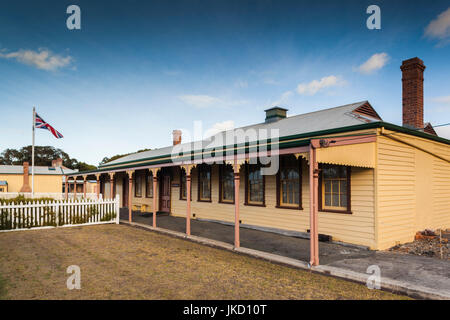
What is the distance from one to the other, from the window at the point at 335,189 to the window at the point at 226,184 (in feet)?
15.8

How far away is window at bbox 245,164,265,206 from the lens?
39.9ft

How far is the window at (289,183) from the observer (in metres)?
10.7

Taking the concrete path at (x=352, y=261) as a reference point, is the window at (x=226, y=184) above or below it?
above

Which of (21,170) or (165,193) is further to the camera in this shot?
(21,170)

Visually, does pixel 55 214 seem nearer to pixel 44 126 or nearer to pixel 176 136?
pixel 44 126

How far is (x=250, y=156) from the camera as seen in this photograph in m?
8.62

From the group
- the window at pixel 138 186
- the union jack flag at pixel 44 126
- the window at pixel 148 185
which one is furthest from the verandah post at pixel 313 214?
the union jack flag at pixel 44 126

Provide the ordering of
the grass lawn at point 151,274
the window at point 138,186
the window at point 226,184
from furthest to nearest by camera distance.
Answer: the window at point 138,186
the window at point 226,184
the grass lawn at point 151,274

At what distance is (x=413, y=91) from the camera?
11141mm

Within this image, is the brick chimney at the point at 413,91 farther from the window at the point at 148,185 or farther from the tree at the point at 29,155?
the tree at the point at 29,155

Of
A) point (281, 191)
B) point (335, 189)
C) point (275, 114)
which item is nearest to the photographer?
point (335, 189)

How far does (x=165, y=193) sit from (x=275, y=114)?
26.7 ft

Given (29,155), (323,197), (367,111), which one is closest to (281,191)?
(323,197)
